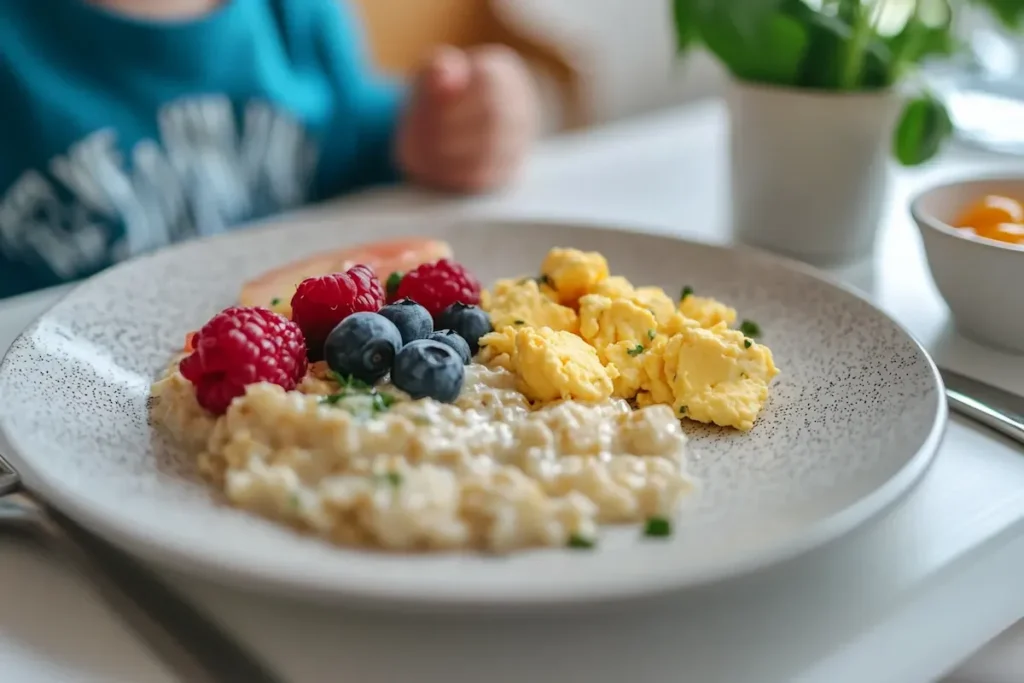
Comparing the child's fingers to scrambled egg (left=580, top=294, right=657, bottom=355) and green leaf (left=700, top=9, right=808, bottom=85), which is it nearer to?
green leaf (left=700, top=9, right=808, bottom=85)

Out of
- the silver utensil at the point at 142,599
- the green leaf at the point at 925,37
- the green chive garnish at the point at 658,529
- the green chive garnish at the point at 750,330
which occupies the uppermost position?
the green leaf at the point at 925,37

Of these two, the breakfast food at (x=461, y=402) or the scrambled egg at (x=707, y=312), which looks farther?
the scrambled egg at (x=707, y=312)

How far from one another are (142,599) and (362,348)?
27cm

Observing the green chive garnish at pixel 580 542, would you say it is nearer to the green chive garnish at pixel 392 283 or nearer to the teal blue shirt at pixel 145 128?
the green chive garnish at pixel 392 283

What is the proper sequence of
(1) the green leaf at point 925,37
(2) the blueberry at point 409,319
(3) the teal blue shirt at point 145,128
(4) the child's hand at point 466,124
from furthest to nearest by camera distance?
(4) the child's hand at point 466,124 → (3) the teal blue shirt at point 145,128 → (1) the green leaf at point 925,37 → (2) the blueberry at point 409,319

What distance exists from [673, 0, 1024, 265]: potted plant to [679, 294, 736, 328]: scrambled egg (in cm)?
40

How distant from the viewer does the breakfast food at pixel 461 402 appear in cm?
66

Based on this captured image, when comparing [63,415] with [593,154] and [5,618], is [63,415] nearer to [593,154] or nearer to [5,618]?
[5,618]

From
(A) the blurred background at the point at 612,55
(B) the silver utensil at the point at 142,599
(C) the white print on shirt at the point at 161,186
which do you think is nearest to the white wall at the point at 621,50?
(A) the blurred background at the point at 612,55

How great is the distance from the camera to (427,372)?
2.63 feet

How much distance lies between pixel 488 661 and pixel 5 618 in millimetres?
350

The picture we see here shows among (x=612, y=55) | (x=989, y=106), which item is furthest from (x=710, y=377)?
(x=612, y=55)

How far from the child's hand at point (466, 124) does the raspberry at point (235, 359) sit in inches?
35.2

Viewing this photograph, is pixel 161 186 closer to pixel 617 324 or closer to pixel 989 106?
pixel 617 324
